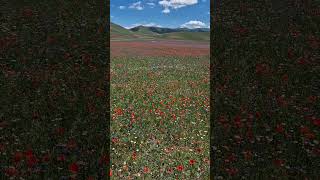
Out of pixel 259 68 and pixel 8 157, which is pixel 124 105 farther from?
pixel 259 68

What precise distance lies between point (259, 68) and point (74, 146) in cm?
1072

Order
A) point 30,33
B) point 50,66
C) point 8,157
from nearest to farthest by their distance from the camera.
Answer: point 8,157 < point 50,66 < point 30,33

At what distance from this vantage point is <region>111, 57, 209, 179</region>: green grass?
8.20 metres

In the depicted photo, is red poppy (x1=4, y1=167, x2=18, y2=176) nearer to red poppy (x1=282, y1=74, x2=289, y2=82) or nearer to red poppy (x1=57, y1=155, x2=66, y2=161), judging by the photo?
red poppy (x1=57, y1=155, x2=66, y2=161)

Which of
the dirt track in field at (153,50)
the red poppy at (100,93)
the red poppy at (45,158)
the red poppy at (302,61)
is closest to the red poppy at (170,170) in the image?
the red poppy at (45,158)

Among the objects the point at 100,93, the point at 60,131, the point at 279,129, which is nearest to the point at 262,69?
the point at 279,129

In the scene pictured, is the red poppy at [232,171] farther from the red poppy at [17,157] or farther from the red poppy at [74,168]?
the red poppy at [17,157]

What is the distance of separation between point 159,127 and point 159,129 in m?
0.15

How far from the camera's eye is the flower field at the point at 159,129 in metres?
8.09

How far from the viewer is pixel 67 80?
47.7 feet

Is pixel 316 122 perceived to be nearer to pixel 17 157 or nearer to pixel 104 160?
pixel 104 160

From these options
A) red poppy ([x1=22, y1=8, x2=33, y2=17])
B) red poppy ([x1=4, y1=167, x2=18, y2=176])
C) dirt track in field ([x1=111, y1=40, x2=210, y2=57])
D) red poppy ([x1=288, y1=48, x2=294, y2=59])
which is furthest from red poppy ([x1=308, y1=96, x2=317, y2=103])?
dirt track in field ([x1=111, y1=40, x2=210, y2=57])

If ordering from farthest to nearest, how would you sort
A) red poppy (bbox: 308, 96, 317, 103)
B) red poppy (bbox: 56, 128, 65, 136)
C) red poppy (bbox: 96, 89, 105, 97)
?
red poppy (bbox: 96, 89, 105, 97)
red poppy (bbox: 308, 96, 317, 103)
red poppy (bbox: 56, 128, 65, 136)

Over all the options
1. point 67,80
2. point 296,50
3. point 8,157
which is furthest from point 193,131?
point 296,50
